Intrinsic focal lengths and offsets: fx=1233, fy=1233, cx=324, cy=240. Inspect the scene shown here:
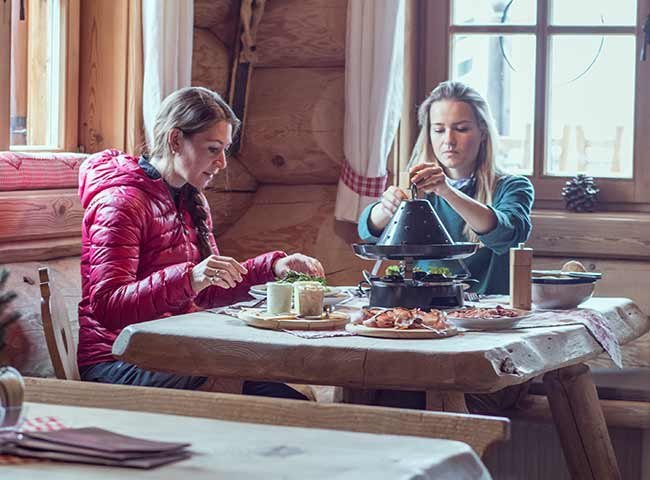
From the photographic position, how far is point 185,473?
147 cm

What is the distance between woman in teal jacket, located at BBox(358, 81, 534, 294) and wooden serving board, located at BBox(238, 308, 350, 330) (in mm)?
935

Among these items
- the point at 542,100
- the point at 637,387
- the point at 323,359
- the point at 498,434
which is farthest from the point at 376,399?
the point at 498,434

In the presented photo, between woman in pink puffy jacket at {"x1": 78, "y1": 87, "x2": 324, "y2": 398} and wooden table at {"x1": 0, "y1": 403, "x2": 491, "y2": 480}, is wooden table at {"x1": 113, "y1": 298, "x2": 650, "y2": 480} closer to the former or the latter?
woman in pink puffy jacket at {"x1": 78, "y1": 87, "x2": 324, "y2": 398}

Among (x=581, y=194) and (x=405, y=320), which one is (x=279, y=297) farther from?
(x=581, y=194)

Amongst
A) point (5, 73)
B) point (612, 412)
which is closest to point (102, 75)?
point (5, 73)

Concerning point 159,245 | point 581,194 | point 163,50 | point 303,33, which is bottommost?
point 159,245

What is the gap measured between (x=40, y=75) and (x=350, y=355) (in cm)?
192

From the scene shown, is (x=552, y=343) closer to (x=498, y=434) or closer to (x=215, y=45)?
(x=498, y=434)

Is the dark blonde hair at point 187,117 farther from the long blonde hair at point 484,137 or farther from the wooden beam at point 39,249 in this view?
the long blonde hair at point 484,137

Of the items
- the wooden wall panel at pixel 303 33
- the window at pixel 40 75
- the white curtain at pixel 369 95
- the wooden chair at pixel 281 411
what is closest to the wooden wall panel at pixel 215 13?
the wooden wall panel at pixel 303 33

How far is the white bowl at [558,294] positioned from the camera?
3.45 metres

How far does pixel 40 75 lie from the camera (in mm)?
4145

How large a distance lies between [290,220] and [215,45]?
763mm

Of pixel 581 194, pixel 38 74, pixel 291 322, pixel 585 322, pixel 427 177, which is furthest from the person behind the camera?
pixel 581 194
